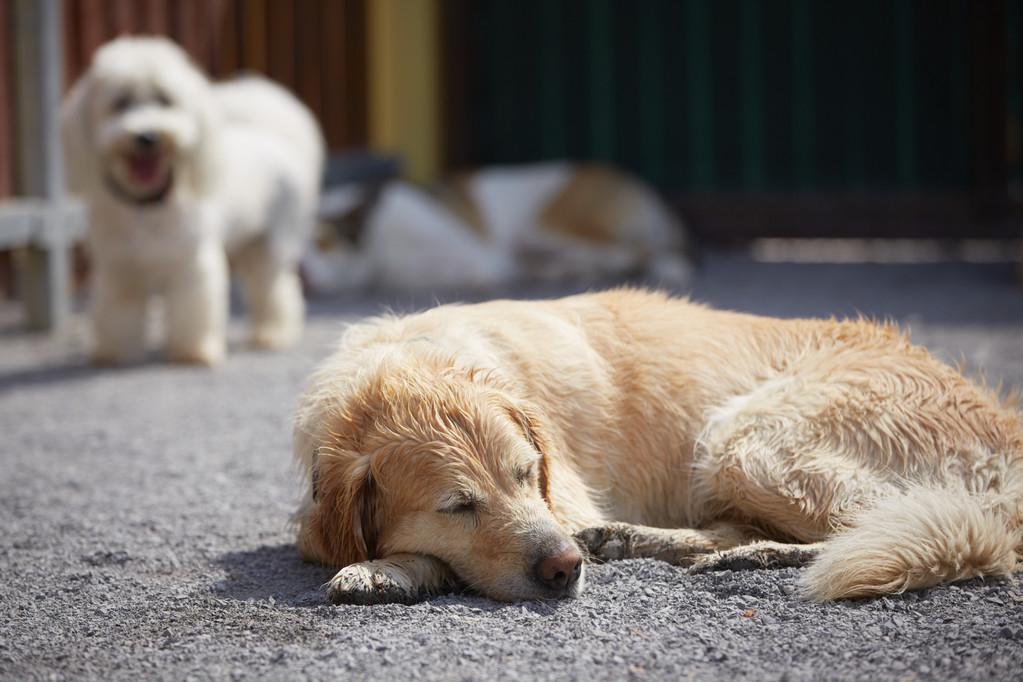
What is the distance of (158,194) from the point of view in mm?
6285

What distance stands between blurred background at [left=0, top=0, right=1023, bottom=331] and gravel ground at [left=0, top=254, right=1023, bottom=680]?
253 inches

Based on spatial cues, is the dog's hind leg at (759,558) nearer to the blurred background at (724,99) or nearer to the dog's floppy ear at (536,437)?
the dog's floppy ear at (536,437)

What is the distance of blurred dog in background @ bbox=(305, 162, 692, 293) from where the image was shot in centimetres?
952

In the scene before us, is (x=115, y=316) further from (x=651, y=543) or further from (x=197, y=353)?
(x=651, y=543)

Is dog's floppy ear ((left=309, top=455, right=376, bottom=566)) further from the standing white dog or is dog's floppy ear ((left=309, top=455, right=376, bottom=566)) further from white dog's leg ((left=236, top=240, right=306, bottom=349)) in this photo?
white dog's leg ((left=236, top=240, right=306, bottom=349))

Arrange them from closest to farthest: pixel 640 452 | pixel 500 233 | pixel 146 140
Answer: pixel 640 452 → pixel 146 140 → pixel 500 233

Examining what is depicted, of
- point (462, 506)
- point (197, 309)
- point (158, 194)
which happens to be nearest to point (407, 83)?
point (158, 194)

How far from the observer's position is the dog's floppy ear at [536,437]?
10.3 feet

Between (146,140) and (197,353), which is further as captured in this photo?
(197,353)

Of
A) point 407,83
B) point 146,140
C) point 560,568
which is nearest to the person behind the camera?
point 560,568

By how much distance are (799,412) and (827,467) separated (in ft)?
0.61

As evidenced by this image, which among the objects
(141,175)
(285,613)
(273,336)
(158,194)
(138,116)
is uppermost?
(138,116)

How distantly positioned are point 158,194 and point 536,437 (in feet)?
12.4

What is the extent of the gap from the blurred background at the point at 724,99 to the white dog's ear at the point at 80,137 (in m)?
3.77
